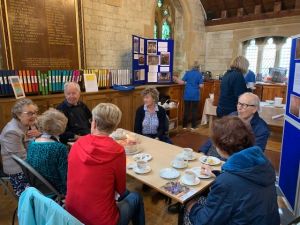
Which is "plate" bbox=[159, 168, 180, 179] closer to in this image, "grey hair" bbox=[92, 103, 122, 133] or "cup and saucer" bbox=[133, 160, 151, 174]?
"cup and saucer" bbox=[133, 160, 151, 174]

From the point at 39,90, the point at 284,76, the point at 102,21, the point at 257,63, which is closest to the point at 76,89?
the point at 39,90

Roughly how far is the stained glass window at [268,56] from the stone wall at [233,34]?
53cm

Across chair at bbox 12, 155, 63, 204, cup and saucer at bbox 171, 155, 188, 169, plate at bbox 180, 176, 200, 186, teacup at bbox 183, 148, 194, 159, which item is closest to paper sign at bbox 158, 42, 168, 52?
teacup at bbox 183, 148, 194, 159

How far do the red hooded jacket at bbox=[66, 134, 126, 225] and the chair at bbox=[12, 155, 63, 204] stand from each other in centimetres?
21

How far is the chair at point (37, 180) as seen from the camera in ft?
4.76

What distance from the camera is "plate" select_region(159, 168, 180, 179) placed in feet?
5.29

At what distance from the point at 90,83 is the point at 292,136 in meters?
2.85

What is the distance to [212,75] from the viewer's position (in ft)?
24.7

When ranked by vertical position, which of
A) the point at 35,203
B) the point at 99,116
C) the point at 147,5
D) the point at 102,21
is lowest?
the point at 35,203

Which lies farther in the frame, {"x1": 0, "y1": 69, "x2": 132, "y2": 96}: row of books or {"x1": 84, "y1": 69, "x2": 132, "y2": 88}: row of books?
{"x1": 84, "y1": 69, "x2": 132, "y2": 88}: row of books

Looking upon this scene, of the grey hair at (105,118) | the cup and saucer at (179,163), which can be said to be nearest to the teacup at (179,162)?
the cup and saucer at (179,163)

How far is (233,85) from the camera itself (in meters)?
3.04

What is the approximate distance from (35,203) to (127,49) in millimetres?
4268

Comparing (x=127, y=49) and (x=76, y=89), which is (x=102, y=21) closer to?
(x=127, y=49)
